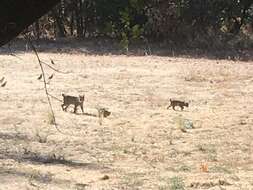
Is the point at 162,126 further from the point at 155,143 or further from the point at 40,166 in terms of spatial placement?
the point at 40,166

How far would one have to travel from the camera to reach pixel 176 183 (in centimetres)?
546

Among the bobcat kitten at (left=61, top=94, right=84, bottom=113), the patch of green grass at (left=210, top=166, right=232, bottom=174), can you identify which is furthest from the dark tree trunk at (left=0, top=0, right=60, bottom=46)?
the bobcat kitten at (left=61, top=94, right=84, bottom=113)

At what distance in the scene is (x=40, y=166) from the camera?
598 cm

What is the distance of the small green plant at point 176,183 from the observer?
530 centimetres

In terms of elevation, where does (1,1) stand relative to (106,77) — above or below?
above

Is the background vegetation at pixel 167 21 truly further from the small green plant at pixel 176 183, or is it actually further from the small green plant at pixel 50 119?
the small green plant at pixel 176 183

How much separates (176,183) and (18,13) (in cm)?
377

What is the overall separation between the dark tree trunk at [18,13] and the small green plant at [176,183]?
3.54 meters

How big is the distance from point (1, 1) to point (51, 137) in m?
5.49

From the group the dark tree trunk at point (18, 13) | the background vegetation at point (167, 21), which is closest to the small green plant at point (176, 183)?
the dark tree trunk at point (18, 13)

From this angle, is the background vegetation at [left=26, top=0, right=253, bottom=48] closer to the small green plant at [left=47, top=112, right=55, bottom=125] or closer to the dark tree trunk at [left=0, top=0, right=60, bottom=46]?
the small green plant at [left=47, top=112, right=55, bottom=125]

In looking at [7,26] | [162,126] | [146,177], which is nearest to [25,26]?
[7,26]

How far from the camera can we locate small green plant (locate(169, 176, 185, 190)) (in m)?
5.30

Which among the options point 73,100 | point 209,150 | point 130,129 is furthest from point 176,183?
point 73,100
